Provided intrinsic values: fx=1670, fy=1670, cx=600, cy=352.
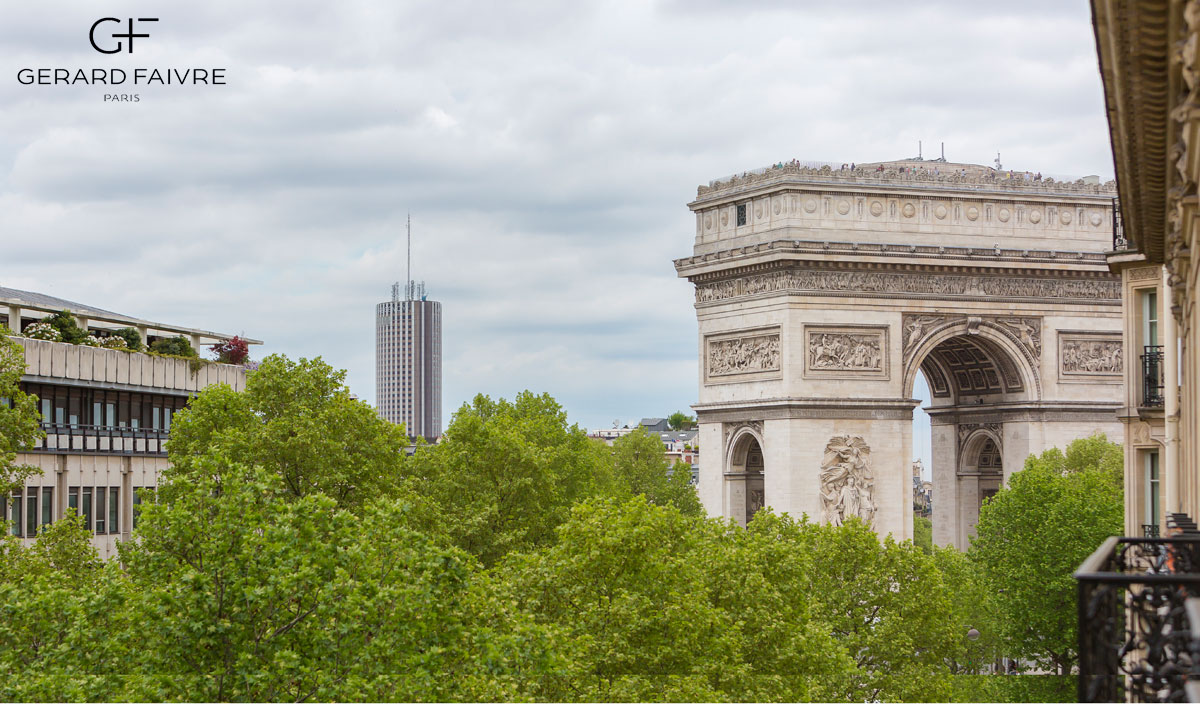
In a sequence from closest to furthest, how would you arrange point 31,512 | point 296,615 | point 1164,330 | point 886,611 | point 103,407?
point 296,615, point 1164,330, point 31,512, point 886,611, point 103,407

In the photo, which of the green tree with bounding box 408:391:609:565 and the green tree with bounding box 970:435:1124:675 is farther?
the green tree with bounding box 970:435:1124:675

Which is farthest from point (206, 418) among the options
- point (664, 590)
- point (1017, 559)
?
point (1017, 559)

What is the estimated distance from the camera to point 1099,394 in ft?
208

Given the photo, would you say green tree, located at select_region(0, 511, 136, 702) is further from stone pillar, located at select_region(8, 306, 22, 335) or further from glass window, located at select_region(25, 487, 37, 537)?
stone pillar, located at select_region(8, 306, 22, 335)

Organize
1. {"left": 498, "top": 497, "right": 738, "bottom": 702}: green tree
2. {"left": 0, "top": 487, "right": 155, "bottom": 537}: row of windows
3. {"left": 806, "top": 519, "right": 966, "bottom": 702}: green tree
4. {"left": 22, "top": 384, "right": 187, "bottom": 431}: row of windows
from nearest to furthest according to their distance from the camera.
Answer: {"left": 498, "top": 497, "right": 738, "bottom": 702}: green tree, {"left": 806, "top": 519, "right": 966, "bottom": 702}: green tree, {"left": 0, "top": 487, "right": 155, "bottom": 537}: row of windows, {"left": 22, "top": 384, "right": 187, "bottom": 431}: row of windows

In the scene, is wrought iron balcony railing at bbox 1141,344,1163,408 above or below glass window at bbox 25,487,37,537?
above

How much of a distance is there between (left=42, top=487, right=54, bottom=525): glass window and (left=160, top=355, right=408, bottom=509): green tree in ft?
20.6

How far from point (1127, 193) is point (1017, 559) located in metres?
34.4

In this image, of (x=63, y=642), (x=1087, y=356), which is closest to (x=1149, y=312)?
(x=63, y=642)

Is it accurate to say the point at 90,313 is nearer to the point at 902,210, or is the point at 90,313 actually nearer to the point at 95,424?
the point at 95,424

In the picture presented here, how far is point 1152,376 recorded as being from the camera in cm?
2880

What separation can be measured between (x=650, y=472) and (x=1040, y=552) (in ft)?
137

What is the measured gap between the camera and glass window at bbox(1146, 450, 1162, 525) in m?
30.0

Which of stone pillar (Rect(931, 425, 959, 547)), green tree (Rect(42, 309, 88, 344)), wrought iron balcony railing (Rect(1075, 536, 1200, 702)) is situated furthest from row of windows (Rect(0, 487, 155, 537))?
wrought iron balcony railing (Rect(1075, 536, 1200, 702))
